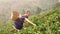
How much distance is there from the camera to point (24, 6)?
26.7 m

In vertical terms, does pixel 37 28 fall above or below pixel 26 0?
above

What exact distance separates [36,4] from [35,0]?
6.63ft

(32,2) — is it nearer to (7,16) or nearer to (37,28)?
(7,16)

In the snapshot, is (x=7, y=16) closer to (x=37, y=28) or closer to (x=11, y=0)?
(x=11, y=0)

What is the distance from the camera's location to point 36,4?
26.0m

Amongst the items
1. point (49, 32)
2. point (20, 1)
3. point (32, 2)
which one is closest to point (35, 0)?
point (32, 2)

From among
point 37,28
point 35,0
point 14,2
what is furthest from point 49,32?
point 14,2

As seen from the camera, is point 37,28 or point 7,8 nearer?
point 37,28

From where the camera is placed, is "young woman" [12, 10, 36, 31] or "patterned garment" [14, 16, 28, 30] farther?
"patterned garment" [14, 16, 28, 30]

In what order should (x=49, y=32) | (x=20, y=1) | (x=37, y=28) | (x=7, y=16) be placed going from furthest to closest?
(x=20, y=1)
(x=7, y=16)
(x=37, y=28)
(x=49, y=32)

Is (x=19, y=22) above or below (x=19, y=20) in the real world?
below

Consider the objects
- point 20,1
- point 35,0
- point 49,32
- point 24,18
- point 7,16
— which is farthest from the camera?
point 20,1

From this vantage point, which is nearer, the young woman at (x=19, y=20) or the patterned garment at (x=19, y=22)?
the young woman at (x=19, y=20)

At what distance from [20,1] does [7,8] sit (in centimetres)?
244
